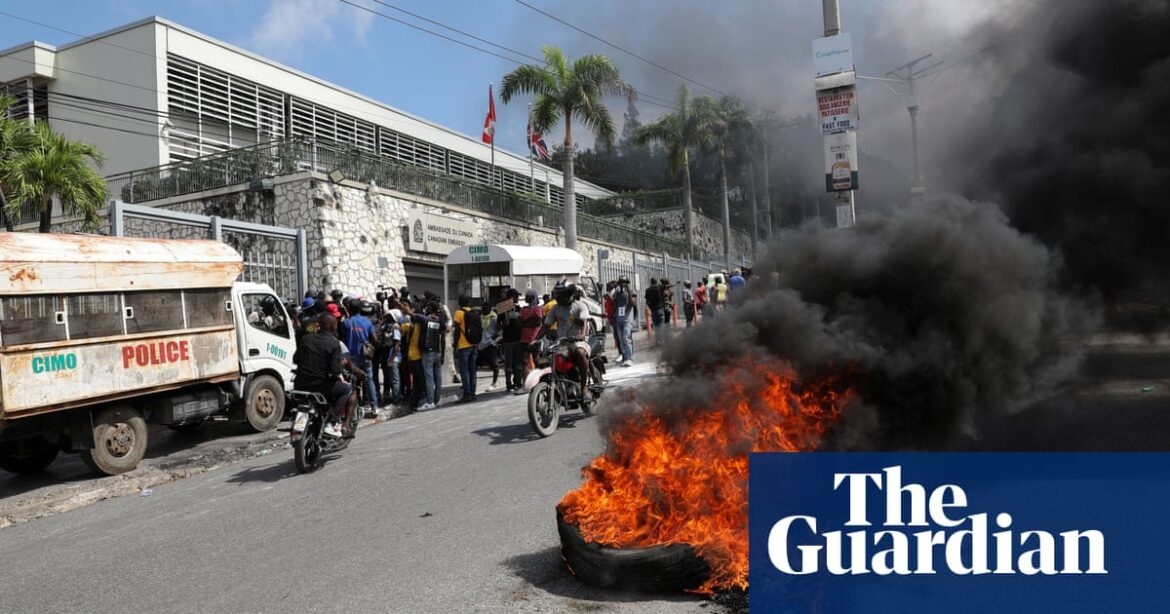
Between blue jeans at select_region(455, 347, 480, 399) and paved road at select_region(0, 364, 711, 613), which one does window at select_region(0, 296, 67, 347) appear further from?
blue jeans at select_region(455, 347, 480, 399)

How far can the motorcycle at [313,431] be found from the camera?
25.7ft

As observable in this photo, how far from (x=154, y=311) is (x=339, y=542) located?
525cm

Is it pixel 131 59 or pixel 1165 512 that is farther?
pixel 131 59

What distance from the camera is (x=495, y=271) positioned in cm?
1936

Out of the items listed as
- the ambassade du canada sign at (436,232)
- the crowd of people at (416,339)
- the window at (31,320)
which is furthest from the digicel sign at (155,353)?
the ambassade du canada sign at (436,232)

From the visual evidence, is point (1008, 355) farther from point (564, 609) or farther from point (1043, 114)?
point (564, 609)

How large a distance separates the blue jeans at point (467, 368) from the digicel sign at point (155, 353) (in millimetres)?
4062

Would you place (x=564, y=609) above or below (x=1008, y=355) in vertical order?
below

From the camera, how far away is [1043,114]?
6.23 meters

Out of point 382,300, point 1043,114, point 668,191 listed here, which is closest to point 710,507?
point 1043,114

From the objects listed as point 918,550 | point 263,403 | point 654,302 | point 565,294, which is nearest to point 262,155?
point 263,403

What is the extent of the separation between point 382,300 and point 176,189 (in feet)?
30.9

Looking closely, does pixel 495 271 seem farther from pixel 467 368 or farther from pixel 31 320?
pixel 31 320

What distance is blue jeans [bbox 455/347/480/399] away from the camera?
12352mm
